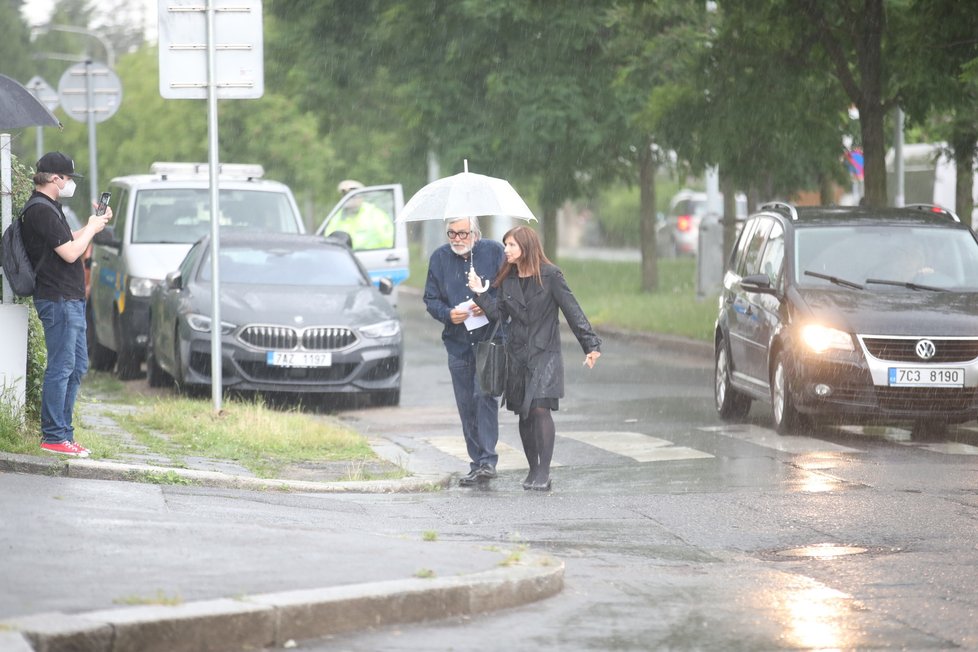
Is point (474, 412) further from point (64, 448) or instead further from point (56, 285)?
point (56, 285)

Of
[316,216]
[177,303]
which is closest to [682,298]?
[177,303]

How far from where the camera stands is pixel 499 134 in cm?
3153

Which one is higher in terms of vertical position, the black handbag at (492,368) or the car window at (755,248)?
the car window at (755,248)

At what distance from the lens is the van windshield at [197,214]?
63.4 feet

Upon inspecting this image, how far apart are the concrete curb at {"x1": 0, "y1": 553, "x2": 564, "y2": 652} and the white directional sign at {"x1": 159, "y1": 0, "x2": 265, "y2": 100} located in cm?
722

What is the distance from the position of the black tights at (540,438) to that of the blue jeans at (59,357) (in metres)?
2.64

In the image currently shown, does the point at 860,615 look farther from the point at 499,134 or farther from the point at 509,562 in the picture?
the point at 499,134

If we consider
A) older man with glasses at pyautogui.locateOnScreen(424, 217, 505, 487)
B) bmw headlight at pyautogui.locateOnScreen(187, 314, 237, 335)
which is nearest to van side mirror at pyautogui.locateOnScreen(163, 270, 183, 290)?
bmw headlight at pyautogui.locateOnScreen(187, 314, 237, 335)

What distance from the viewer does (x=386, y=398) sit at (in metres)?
16.5

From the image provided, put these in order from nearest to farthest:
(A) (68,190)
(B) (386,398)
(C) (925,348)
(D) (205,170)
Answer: (A) (68,190) < (C) (925,348) < (B) (386,398) < (D) (205,170)

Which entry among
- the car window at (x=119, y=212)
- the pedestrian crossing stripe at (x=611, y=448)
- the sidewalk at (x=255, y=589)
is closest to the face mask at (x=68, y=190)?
the sidewalk at (x=255, y=589)

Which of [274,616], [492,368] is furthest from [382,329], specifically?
[274,616]

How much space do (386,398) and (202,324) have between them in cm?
183

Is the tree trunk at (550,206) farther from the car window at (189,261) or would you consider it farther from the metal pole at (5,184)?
the metal pole at (5,184)
